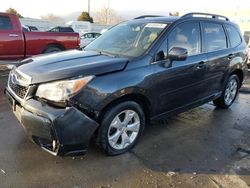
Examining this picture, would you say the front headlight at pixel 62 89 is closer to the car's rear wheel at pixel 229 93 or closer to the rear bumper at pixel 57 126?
the rear bumper at pixel 57 126

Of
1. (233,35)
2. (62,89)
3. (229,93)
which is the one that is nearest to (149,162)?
(62,89)

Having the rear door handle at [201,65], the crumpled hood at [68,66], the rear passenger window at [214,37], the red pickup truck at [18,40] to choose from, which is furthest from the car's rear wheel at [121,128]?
the red pickup truck at [18,40]

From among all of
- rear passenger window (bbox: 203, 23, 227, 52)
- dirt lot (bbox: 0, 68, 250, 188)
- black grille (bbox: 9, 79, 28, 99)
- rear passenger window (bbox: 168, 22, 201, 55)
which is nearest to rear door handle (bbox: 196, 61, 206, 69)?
rear passenger window (bbox: 168, 22, 201, 55)

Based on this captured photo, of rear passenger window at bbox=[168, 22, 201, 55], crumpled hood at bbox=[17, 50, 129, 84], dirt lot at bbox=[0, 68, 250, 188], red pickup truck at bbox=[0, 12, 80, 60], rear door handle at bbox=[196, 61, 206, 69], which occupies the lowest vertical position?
dirt lot at bbox=[0, 68, 250, 188]

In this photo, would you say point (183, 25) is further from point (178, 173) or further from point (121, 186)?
point (121, 186)

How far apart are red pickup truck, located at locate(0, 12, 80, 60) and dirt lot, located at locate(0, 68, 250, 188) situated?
4.91 metres

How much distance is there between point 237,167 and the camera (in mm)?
3977

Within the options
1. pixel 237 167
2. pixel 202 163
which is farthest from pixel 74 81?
pixel 237 167

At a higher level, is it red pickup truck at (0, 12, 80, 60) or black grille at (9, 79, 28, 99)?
black grille at (9, 79, 28, 99)

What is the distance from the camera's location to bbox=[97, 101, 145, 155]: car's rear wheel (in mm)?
3779

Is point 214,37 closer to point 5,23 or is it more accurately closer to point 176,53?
point 176,53

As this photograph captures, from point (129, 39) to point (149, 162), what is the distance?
185 centimetres

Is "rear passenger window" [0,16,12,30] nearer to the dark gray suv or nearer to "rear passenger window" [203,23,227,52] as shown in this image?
the dark gray suv

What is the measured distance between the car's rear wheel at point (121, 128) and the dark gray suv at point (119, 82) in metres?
0.01
